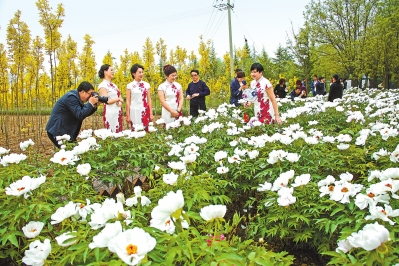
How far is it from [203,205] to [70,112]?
8.03 feet

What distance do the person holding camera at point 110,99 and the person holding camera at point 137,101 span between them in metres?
0.18

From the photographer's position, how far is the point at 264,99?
15.4ft

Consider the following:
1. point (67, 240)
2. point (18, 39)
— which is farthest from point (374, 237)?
point (18, 39)

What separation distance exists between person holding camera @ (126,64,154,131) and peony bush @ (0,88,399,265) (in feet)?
2.70

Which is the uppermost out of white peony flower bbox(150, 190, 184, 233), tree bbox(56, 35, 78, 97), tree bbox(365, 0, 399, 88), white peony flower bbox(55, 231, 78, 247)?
tree bbox(365, 0, 399, 88)

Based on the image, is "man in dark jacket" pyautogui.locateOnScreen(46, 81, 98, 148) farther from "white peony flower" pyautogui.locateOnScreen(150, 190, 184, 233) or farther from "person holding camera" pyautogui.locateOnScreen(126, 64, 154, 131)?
"white peony flower" pyautogui.locateOnScreen(150, 190, 184, 233)

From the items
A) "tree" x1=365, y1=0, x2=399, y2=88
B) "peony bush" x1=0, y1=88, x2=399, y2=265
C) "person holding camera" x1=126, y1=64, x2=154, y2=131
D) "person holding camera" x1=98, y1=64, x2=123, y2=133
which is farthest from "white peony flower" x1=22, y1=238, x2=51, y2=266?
"tree" x1=365, y1=0, x2=399, y2=88

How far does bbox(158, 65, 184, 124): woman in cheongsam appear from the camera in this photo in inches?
198

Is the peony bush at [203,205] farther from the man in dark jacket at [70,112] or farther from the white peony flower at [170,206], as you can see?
the man in dark jacket at [70,112]

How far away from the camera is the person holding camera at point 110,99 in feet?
14.9

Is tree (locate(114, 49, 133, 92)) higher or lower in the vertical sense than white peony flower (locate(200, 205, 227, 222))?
higher

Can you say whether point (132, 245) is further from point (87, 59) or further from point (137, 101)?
point (87, 59)

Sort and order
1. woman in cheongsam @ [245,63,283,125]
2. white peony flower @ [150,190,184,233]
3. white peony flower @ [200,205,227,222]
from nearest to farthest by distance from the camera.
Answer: white peony flower @ [150,190,184,233], white peony flower @ [200,205,227,222], woman in cheongsam @ [245,63,283,125]

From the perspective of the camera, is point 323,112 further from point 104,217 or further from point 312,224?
point 104,217
